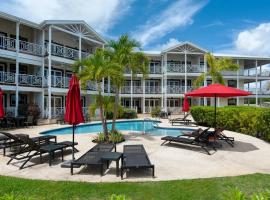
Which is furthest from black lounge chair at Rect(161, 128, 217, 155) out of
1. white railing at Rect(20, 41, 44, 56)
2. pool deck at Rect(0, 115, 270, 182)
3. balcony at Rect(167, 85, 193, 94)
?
balcony at Rect(167, 85, 193, 94)

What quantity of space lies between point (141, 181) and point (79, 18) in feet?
78.8

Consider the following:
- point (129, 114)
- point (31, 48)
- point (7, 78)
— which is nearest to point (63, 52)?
point (31, 48)

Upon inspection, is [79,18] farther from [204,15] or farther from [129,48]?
[129,48]

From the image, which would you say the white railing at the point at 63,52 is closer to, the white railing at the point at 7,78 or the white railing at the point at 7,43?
the white railing at the point at 7,43

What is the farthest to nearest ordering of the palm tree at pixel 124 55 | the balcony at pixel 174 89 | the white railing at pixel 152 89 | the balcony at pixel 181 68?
the white railing at pixel 152 89 → the balcony at pixel 174 89 → the balcony at pixel 181 68 → the palm tree at pixel 124 55

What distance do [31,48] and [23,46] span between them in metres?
0.75

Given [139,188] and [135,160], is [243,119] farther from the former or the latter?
[139,188]

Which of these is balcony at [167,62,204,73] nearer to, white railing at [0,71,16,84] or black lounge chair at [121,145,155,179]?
white railing at [0,71,16,84]

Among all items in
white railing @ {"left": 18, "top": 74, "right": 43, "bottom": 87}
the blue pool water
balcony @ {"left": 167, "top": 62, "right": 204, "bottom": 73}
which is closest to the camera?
the blue pool water

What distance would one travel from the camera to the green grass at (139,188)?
528 cm

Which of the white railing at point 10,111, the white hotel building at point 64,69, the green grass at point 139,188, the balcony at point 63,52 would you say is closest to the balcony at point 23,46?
the white hotel building at point 64,69

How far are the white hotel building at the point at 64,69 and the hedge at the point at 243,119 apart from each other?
9.05m

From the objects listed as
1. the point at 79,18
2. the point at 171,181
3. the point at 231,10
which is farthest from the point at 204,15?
the point at 171,181

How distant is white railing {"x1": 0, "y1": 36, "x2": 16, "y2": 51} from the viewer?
20.8 metres
